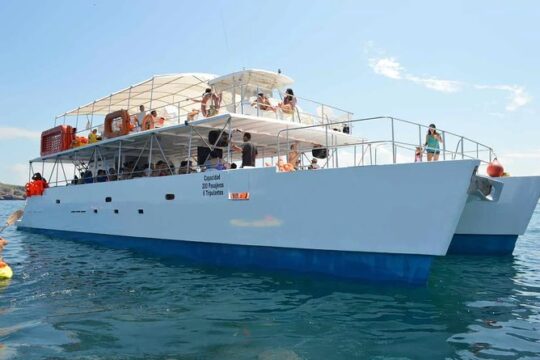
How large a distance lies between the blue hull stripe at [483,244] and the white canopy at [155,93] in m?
9.80

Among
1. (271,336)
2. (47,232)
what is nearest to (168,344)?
A: (271,336)

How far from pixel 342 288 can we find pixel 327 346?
3010 mm

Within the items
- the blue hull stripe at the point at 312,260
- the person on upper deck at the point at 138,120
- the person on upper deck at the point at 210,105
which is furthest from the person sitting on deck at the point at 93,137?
the person on upper deck at the point at 210,105

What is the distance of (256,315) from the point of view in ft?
21.7

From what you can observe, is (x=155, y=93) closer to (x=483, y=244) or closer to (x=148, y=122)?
(x=148, y=122)

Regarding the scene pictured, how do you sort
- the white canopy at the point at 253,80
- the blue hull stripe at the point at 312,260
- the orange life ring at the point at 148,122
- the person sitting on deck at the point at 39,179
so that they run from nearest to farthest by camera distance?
the blue hull stripe at the point at 312,260 → the white canopy at the point at 253,80 → the orange life ring at the point at 148,122 → the person sitting on deck at the point at 39,179

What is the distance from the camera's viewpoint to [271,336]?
5695 millimetres

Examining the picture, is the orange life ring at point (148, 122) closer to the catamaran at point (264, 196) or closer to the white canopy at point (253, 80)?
the catamaran at point (264, 196)

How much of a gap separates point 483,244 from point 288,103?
7399mm

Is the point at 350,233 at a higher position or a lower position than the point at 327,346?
higher

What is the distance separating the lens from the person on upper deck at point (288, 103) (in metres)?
12.6

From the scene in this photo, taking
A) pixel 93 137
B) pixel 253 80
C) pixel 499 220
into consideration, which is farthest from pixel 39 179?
pixel 499 220

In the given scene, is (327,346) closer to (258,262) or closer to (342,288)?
(342,288)

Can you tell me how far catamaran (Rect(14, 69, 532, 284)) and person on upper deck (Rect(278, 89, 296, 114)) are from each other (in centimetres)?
5
